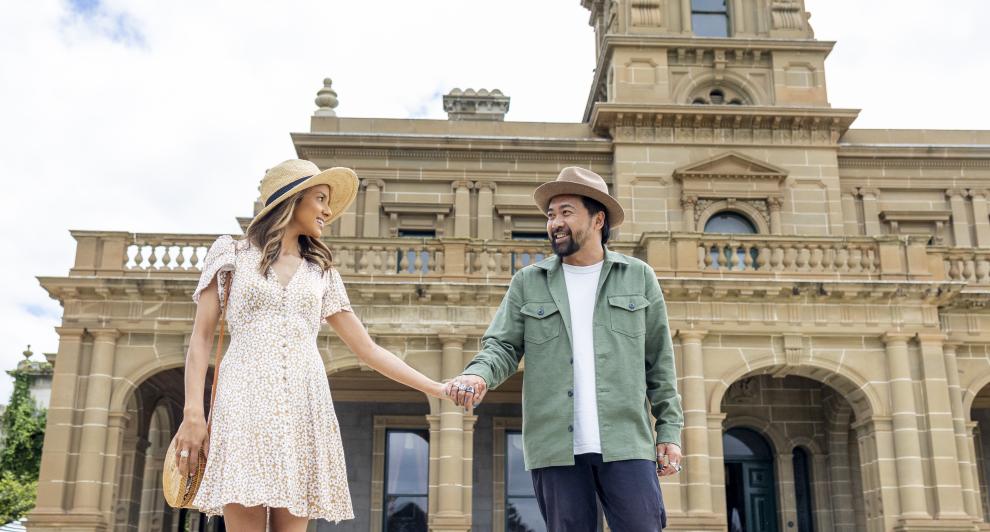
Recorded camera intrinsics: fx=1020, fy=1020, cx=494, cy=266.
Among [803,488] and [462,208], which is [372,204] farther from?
[803,488]

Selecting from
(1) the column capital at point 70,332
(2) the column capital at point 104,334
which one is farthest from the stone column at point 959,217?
(1) the column capital at point 70,332

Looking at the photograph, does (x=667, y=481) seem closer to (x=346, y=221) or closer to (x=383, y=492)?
(x=383, y=492)

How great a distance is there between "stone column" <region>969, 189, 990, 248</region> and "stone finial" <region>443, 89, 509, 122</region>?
10.9 m

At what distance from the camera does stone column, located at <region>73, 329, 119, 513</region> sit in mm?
16062

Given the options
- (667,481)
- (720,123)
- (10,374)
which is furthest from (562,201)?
(10,374)

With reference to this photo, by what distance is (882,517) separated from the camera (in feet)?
53.3

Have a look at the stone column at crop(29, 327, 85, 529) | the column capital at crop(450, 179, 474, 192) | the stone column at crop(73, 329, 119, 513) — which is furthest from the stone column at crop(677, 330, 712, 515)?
the stone column at crop(29, 327, 85, 529)

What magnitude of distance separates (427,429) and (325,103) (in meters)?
7.63

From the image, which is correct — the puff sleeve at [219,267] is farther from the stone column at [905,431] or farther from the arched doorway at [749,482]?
the arched doorway at [749,482]

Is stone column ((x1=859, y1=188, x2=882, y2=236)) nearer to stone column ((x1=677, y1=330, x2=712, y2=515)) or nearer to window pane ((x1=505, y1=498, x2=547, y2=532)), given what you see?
Result: stone column ((x1=677, y1=330, x2=712, y2=515))

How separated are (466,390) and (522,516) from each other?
15.8 meters

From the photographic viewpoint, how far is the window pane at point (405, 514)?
1950 centimetres

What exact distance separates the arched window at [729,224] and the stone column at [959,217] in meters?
4.48

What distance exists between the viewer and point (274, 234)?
4090 mm
